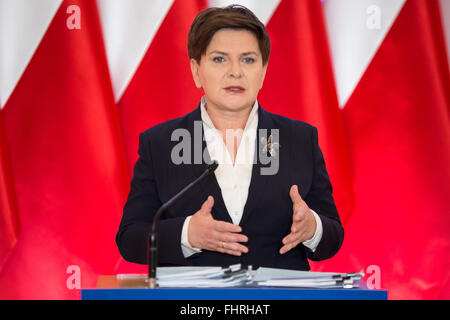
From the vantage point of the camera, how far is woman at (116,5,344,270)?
1892 mm

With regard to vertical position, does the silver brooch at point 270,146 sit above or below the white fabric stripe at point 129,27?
below

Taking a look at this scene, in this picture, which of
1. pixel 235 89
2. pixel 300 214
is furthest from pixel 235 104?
pixel 300 214

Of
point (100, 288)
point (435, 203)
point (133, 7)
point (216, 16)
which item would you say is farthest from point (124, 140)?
point (100, 288)

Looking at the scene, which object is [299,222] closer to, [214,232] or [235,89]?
[214,232]

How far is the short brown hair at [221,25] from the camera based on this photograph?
1.95 meters

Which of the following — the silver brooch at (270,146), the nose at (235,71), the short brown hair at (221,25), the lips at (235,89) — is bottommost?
the silver brooch at (270,146)

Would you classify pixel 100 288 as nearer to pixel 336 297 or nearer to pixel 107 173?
pixel 336 297

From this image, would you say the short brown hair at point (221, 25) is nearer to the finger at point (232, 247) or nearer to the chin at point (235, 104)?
the chin at point (235, 104)

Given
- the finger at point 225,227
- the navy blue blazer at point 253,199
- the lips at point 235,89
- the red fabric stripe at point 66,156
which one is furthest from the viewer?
the red fabric stripe at point 66,156

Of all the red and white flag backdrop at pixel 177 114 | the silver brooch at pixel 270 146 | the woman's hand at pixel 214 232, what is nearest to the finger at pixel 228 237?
the woman's hand at pixel 214 232

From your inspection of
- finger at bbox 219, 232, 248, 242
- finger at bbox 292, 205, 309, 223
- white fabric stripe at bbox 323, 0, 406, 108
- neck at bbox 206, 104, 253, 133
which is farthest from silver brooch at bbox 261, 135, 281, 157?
white fabric stripe at bbox 323, 0, 406, 108

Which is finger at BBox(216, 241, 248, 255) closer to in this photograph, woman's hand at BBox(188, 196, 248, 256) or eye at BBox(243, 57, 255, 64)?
woman's hand at BBox(188, 196, 248, 256)

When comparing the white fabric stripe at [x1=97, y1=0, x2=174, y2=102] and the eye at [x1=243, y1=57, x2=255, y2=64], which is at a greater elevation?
the white fabric stripe at [x1=97, y1=0, x2=174, y2=102]

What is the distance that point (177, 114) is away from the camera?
291cm
